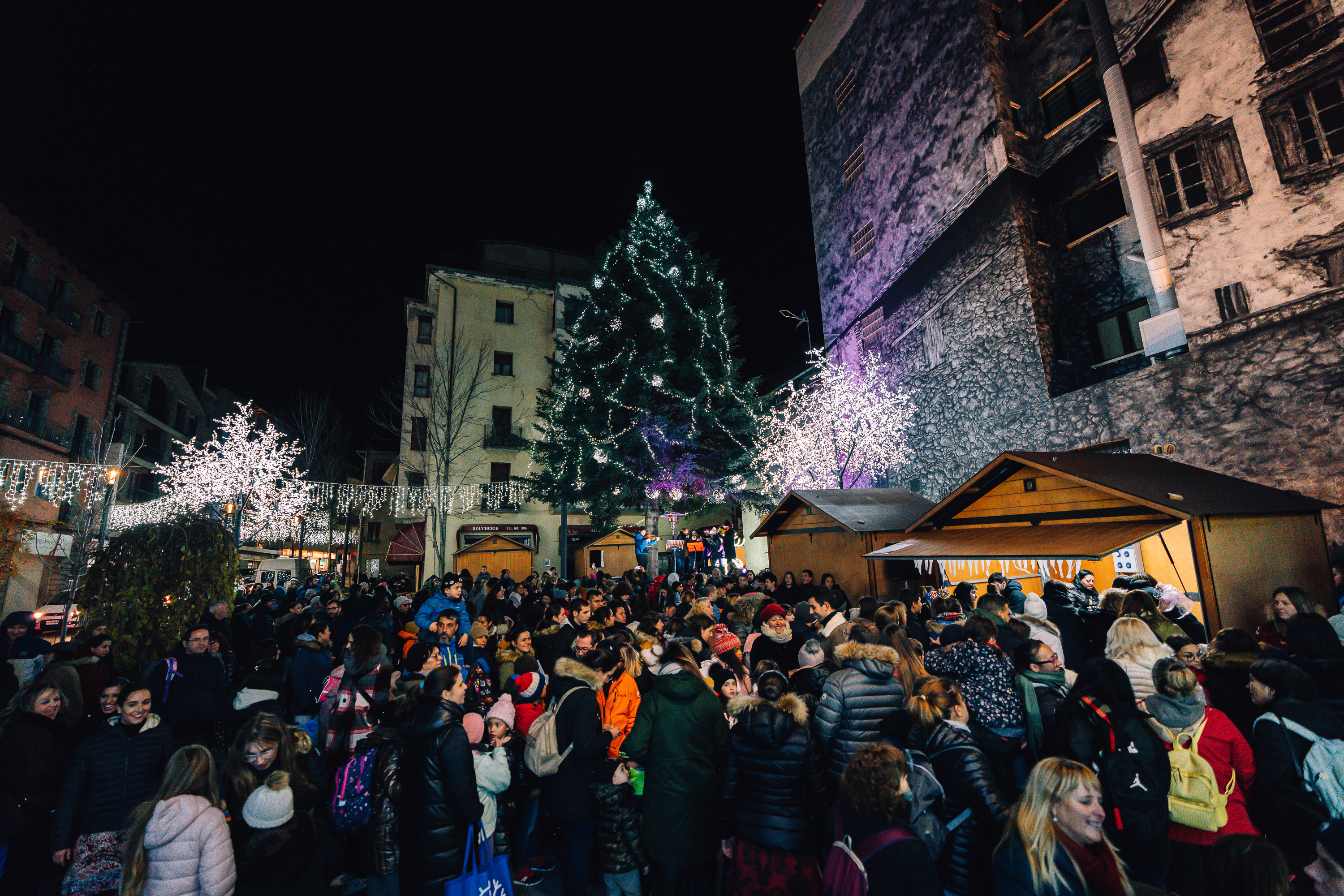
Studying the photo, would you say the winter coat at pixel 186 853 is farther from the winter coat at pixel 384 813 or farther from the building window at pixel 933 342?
the building window at pixel 933 342

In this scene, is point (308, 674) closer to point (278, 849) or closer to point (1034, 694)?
point (278, 849)

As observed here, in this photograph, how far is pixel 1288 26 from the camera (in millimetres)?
11453

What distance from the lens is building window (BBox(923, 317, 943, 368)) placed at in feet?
66.4

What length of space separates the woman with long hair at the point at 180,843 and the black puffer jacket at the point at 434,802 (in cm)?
88

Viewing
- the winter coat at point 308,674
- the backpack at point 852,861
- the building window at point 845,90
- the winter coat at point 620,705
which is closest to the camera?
the backpack at point 852,861

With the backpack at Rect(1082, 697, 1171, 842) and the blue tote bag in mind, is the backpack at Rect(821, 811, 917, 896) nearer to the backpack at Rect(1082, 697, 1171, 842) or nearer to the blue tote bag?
the backpack at Rect(1082, 697, 1171, 842)

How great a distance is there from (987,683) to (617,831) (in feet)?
9.10

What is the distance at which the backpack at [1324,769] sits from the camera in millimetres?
3066

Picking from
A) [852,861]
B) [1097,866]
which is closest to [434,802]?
[852,861]

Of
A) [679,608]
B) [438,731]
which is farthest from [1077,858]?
[679,608]

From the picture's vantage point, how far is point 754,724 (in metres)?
3.38

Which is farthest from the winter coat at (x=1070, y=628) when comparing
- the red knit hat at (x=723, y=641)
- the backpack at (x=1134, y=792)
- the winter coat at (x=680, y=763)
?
the winter coat at (x=680, y=763)

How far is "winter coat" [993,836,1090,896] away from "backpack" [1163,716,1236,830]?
139 centimetres

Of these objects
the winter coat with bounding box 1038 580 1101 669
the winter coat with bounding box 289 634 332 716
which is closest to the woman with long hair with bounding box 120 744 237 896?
the winter coat with bounding box 289 634 332 716
